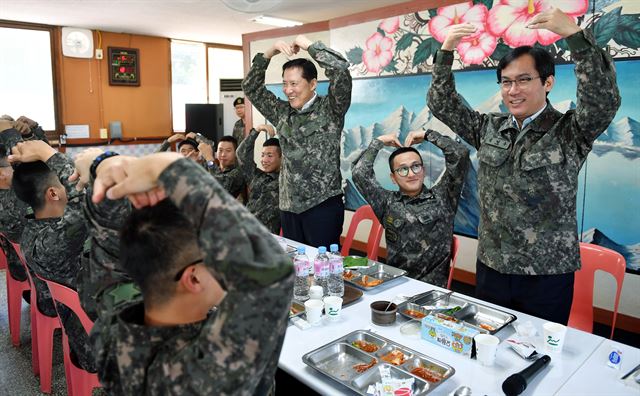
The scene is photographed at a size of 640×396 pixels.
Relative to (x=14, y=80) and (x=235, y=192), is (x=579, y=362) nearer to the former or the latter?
(x=235, y=192)

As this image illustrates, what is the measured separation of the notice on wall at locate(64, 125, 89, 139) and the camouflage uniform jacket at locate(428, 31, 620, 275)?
6.55 metres

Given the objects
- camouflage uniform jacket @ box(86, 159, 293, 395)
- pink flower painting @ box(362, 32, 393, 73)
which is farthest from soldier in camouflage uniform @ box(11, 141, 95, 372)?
pink flower painting @ box(362, 32, 393, 73)

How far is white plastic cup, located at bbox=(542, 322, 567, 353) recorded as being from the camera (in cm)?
148

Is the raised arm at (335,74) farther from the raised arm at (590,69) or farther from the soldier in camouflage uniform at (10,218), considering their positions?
the soldier in camouflage uniform at (10,218)

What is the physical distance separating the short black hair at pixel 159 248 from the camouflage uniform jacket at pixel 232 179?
2.90m

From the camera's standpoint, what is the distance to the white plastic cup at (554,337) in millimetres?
1476

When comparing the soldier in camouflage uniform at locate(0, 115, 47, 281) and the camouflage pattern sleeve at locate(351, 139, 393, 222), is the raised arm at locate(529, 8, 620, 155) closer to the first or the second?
the camouflage pattern sleeve at locate(351, 139, 393, 222)

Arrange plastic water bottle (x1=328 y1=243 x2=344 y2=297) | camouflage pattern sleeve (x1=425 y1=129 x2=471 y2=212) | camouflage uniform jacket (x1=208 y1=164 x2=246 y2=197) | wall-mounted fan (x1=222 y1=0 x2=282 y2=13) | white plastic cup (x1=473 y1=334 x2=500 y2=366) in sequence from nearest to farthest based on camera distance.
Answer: white plastic cup (x1=473 y1=334 x2=500 y2=366), plastic water bottle (x1=328 y1=243 x2=344 y2=297), camouflage pattern sleeve (x1=425 y1=129 x2=471 y2=212), wall-mounted fan (x1=222 y1=0 x2=282 y2=13), camouflage uniform jacket (x1=208 y1=164 x2=246 y2=197)

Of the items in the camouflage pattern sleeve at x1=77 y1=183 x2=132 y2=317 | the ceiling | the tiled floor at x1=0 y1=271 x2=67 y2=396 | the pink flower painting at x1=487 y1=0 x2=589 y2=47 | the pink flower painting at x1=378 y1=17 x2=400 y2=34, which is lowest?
the tiled floor at x1=0 y1=271 x2=67 y2=396

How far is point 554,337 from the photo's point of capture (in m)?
1.48

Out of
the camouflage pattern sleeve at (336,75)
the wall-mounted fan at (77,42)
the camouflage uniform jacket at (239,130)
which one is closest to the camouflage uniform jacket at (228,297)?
the camouflage pattern sleeve at (336,75)

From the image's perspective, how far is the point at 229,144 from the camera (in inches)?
157

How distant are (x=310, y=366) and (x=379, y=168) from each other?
11.7 feet

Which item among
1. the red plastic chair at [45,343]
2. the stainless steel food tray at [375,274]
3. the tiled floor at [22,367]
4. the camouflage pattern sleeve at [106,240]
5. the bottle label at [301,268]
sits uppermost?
the camouflage pattern sleeve at [106,240]
